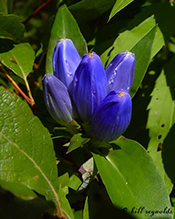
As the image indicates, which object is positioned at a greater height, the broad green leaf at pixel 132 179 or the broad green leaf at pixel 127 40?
the broad green leaf at pixel 127 40

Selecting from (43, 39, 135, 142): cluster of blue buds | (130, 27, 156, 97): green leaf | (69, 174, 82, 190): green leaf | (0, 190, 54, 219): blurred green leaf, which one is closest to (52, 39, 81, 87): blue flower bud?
(43, 39, 135, 142): cluster of blue buds

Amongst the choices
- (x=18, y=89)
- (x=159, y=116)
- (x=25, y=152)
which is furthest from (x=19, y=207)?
(x=159, y=116)

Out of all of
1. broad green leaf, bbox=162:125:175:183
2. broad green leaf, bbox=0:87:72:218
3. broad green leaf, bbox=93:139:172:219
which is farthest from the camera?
broad green leaf, bbox=162:125:175:183

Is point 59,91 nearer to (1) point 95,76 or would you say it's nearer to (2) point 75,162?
(1) point 95,76

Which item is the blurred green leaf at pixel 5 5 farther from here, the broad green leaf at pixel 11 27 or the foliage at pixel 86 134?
the broad green leaf at pixel 11 27

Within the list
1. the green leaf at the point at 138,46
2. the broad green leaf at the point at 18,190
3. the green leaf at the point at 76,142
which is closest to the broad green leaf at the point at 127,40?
the green leaf at the point at 138,46

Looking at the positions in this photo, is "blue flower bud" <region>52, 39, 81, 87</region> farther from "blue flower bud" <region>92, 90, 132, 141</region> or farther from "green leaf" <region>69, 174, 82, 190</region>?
"green leaf" <region>69, 174, 82, 190</region>

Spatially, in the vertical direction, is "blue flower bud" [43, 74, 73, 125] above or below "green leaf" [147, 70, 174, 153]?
above
